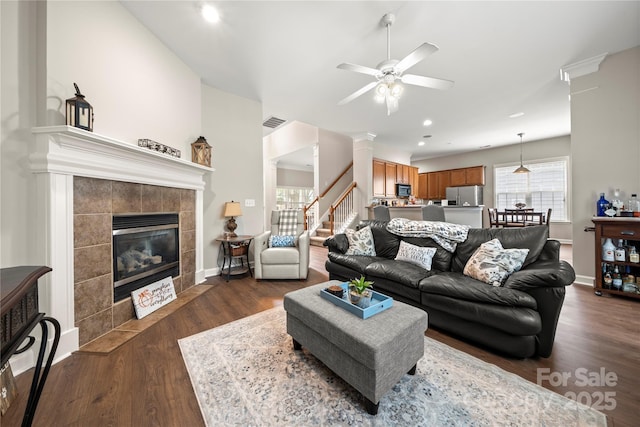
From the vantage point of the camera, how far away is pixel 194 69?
3256mm

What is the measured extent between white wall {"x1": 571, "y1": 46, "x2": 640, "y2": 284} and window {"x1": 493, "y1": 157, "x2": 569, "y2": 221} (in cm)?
447

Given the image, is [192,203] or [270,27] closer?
[270,27]

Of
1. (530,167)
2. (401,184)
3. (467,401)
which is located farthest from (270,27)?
(530,167)

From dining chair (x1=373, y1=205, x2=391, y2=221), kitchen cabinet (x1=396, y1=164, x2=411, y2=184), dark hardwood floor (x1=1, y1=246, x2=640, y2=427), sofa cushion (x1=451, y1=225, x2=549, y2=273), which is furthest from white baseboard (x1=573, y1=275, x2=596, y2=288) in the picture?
kitchen cabinet (x1=396, y1=164, x2=411, y2=184)

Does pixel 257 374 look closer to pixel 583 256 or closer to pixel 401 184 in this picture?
pixel 583 256

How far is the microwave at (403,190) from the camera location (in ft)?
23.4

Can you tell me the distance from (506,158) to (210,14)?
8.48 meters

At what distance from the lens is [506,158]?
7.27 metres

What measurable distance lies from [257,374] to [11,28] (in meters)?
2.98

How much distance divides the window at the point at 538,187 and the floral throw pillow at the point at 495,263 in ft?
21.7

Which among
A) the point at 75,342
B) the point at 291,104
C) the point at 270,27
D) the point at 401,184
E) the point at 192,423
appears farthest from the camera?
the point at 401,184

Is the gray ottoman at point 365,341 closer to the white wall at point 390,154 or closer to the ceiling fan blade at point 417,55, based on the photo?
the ceiling fan blade at point 417,55

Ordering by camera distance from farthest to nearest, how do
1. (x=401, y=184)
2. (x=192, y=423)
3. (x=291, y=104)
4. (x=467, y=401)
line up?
(x=401, y=184), (x=291, y=104), (x=467, y=401), (x=192, y=423)

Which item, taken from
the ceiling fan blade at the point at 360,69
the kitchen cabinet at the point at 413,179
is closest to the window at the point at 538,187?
the kitchen cabinet at the point at 413,179
